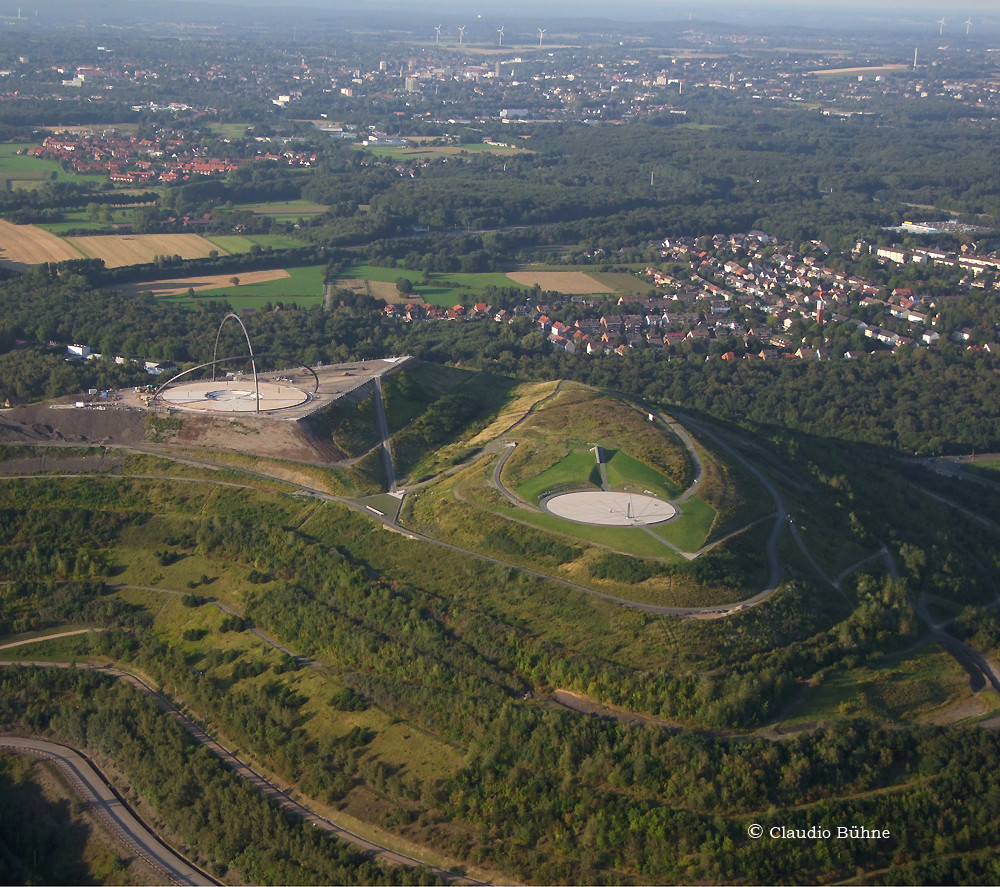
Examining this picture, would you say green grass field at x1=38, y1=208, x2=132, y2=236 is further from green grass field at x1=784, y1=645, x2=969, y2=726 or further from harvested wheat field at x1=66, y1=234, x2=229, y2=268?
green grass field at x1=784, y1=645, x2=969, y2=726

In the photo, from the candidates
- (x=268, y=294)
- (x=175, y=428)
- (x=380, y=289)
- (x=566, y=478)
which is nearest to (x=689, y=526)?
(x=566, y=478)

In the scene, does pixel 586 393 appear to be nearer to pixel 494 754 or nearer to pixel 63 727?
pixel 494 754

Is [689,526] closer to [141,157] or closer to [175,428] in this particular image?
[175,428]

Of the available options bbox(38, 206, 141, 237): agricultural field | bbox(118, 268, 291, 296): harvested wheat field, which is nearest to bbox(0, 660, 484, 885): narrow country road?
bbox(118, 268, 291, 296): harvested wheat field

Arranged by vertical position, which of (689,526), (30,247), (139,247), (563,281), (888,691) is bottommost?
(563,281)

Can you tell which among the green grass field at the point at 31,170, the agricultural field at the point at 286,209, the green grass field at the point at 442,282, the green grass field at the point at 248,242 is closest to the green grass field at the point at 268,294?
the green grass field at the point at 442,282

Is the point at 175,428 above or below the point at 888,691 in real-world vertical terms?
above

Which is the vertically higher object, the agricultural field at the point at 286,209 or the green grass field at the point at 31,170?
the green grass field at the point at 31,170

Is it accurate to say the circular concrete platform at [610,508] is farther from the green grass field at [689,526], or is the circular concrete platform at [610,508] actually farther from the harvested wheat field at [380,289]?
the harvested wheat field at [380,289]
